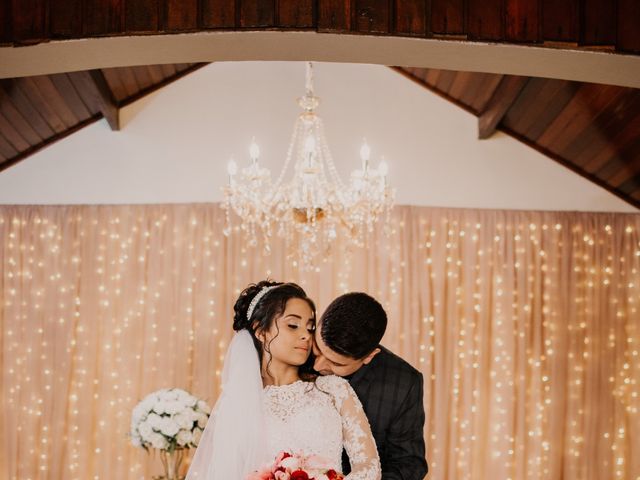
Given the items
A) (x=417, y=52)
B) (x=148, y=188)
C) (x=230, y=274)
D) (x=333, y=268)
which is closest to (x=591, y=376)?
(x=333, y=268)

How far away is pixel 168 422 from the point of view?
190 inches

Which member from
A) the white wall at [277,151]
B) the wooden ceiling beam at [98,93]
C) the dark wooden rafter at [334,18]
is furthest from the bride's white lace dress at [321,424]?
the white wall at [277,151]

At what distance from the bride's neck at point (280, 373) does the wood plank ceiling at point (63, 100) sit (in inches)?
121

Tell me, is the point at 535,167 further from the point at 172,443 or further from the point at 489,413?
the point at 172,443

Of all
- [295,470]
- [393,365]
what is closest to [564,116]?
[393,365]

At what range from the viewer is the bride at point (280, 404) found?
8.27ft

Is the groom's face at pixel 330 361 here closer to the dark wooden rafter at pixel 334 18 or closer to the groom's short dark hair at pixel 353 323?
the groom's short dark hair at pixel 353 323

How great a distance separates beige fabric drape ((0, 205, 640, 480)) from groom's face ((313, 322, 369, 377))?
3.18 meters

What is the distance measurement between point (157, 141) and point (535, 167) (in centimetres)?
297

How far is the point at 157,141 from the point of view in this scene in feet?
19.5

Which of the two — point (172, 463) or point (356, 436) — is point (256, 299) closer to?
point (356, 436)

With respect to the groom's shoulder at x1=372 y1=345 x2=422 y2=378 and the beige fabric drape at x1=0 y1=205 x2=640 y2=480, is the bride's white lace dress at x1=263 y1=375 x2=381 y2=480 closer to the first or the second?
the groom's shoulder at x1=372 y1=345 x2=422 y2=378

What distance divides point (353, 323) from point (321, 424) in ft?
1.26

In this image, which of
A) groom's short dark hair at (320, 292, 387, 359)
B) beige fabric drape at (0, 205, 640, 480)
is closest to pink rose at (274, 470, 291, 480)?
groom's short dark hair at (320, 292, 387, 359)
